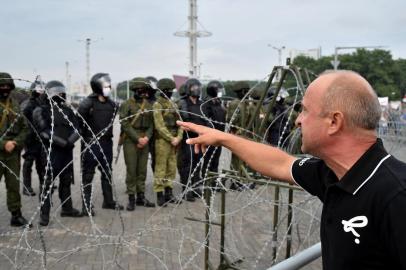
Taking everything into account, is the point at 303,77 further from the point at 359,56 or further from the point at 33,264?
the point at 359,56

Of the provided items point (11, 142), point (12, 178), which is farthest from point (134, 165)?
point (11, 142)

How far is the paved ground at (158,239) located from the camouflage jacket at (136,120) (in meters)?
1.09

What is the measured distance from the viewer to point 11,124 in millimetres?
5238

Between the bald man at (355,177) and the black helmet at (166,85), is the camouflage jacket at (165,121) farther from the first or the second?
the bald man at (355,177)

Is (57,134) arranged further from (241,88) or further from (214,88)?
(241,88)

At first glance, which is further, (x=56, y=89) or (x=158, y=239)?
(x=56, y=89)

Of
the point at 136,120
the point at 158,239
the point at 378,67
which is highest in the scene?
the point at 378,67

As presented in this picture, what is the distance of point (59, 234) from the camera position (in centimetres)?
520

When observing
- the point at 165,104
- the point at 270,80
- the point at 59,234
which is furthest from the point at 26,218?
the point at 270,80

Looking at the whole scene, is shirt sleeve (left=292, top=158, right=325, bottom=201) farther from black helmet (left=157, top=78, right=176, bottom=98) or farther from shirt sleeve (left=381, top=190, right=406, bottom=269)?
black helmet (left=157, top=78, right=176, bottom=98)

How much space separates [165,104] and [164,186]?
125cm

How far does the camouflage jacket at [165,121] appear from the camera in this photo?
257 inches

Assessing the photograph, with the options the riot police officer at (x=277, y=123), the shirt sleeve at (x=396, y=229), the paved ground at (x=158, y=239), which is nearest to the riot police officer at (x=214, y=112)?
the riot police officer at (x=277, y=123)

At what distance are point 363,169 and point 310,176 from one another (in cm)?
46
